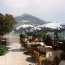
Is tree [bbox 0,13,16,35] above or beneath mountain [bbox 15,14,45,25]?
beneath

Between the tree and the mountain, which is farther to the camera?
the mountain

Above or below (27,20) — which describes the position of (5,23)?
below

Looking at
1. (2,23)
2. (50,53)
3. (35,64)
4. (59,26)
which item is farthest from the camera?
(2,23)

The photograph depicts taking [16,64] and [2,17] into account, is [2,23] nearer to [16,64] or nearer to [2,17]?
[2,17]

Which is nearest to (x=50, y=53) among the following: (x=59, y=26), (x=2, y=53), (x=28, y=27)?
(x=59, y=26)

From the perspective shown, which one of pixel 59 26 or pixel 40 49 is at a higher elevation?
pixel 59 26

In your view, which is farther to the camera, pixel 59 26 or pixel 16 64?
pixel 59 26

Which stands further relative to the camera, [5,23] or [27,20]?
[27,20]

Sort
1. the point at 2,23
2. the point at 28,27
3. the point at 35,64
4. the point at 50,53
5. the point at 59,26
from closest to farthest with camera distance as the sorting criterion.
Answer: the point at 50,53
the point at 35,64
the point at 59,26
the point at 2,23
the point at 28,27

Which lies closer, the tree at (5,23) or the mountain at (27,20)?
the tree at (5,23)

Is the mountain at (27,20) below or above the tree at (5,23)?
above

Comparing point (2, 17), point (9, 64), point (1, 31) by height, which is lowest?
point (9, 64)

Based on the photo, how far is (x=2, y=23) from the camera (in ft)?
59.9

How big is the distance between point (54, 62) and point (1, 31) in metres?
9.70
